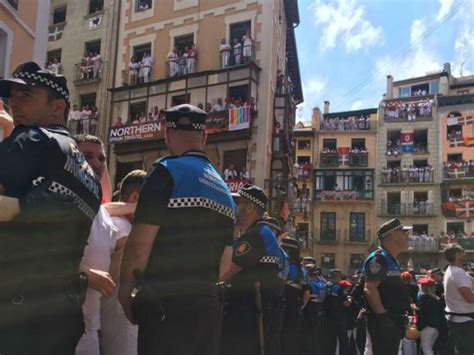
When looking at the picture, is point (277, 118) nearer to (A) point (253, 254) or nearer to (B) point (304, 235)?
(A) point (253, 254)

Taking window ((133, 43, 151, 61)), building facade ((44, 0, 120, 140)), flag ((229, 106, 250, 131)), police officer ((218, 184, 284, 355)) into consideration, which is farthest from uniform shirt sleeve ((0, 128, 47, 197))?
window ((133, 43, 151, 61))

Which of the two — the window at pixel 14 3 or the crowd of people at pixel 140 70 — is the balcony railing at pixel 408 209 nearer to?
the crowd of people at pixel 140 70

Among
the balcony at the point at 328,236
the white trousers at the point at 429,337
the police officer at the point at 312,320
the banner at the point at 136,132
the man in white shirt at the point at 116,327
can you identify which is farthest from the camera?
the balcony at the point at 328,236

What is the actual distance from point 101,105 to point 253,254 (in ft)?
76.5

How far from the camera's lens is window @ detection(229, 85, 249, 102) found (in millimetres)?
23555

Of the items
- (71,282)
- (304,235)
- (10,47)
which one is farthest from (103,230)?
(304,235)

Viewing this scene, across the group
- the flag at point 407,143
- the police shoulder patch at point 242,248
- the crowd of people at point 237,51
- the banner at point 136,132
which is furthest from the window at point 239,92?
the flag at point 407,143

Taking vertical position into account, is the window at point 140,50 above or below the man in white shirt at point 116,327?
above

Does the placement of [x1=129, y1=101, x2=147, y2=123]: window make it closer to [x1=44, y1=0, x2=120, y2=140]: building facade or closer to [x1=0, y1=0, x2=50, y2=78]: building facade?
[x1=44, y1=0, x2=120, y2=140]: building facade

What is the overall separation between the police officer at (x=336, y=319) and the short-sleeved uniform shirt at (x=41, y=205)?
382 inches

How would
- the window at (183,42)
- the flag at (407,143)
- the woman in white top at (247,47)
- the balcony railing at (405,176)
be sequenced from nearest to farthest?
1. the woman in white top at (247,47)
2. the window at (183,42)
3. the balcony railing at (405,176)
4. the flag at (407,143)

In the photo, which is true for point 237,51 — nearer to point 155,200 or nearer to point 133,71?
point 133,71

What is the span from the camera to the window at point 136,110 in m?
25.7

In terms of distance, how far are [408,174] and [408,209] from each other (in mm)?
2976
